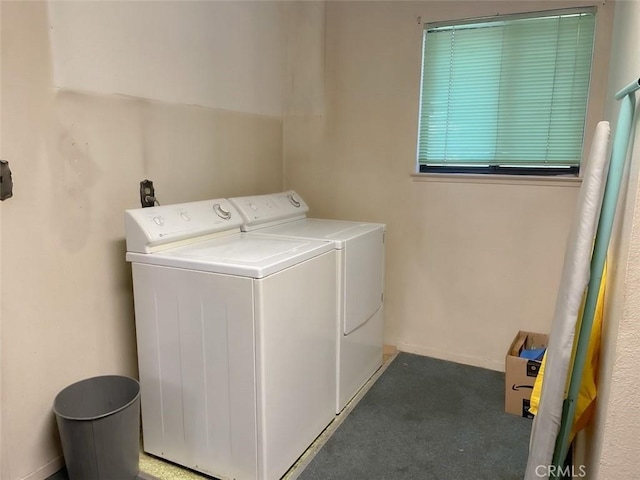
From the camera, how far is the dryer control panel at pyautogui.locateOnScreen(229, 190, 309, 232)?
7.97 ft

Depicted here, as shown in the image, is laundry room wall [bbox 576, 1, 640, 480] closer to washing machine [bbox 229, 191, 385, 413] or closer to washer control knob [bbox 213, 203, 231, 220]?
washing machine [bbox 229, 191, 385, 413]

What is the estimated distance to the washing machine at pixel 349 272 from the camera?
228 cm

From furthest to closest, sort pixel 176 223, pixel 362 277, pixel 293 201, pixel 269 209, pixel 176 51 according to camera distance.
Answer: pixel 293 201, pixel 269 209, pixel 362 277, pixel 176 51, pixel 176 223

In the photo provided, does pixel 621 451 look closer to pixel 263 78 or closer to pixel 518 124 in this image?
pixel 518 124

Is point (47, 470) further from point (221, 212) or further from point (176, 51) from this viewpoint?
point (176, 51)

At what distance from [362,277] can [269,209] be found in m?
0.64

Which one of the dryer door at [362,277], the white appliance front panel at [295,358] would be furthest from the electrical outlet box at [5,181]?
the dryer door at [362,277]

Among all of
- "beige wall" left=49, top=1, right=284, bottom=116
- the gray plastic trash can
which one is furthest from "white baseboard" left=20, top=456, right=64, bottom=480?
"beige wall" left=49, top=1, right=284, bottom=116

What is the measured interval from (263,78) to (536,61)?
1.58 metres

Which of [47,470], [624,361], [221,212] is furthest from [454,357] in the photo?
[47,470]

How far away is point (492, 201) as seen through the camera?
2.72 m

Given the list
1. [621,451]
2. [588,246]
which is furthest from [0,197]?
[621,451]

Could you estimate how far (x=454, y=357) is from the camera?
296cm

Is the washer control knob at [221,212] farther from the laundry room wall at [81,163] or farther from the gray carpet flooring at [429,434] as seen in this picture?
the gray carpet flooring at [429,434]
